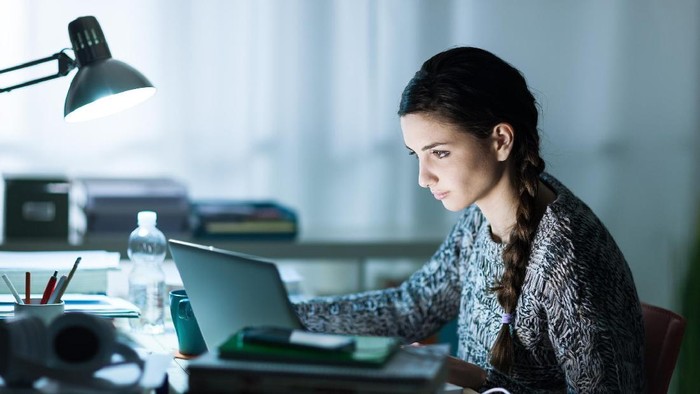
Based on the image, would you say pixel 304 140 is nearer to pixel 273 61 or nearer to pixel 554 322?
pixel 273 61

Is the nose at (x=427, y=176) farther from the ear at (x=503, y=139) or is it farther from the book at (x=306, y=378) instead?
the book at (x=306, y=378)

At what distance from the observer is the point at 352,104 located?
3125mm

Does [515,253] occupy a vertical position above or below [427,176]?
below

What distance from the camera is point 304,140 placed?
3.10m

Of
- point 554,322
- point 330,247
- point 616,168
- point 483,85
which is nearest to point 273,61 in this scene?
point 330,247

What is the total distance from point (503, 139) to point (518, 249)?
19 cm

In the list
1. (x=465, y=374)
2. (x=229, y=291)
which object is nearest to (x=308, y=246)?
(x=465, y=374)

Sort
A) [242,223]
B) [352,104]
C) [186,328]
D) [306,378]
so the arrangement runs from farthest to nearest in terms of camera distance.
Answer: [352,104] < [242,223] < [186,328] < [306,378]

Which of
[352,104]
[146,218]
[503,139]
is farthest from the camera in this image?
[352,104]

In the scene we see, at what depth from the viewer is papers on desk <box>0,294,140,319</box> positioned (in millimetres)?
1603

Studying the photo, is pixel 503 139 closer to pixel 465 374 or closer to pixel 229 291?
pixel 465 374

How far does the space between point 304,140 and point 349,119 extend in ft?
0.51

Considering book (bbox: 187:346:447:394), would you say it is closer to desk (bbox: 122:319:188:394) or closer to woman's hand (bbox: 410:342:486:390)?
desk (bbox: 122:319:188:394)

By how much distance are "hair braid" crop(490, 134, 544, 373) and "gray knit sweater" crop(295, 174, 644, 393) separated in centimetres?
2
